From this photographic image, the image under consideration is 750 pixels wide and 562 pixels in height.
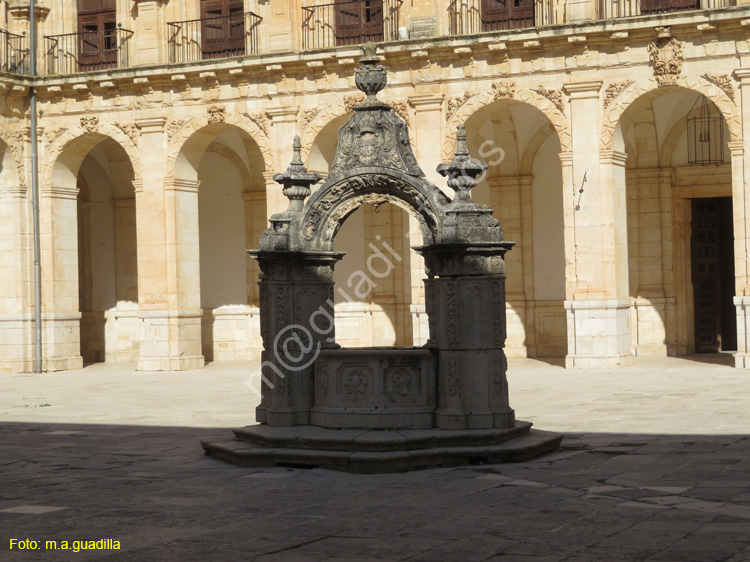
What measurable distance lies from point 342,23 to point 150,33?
4.14m

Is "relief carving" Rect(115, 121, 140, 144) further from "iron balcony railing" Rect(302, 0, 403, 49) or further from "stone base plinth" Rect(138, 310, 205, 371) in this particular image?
"iron balcony railing" Rect(302, 0, 403, 49)

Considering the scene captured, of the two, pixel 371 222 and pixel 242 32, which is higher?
pixel 242 32

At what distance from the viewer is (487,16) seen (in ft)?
72.6

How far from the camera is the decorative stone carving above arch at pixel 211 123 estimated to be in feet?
75.9

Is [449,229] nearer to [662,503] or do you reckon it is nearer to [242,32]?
[662,503]

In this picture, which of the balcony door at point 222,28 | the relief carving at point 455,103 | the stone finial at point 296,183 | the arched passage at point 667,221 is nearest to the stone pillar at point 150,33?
the balcony door at point 222,28

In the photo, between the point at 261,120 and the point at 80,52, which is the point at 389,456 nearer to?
the point at 261,120

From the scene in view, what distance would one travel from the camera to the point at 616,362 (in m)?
20.3

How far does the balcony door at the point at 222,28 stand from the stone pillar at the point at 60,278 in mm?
4384

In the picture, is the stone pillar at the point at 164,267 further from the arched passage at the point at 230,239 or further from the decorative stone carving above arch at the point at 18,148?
the decorative stone carving above arch at the point at 18,148

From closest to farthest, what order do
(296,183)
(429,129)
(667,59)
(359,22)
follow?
1. (296,183)
2. (667,59)
3. (429,129)
4. (359,22)

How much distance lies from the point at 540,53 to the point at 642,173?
4.13 meters

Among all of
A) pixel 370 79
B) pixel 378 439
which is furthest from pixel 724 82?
pixel 378 439

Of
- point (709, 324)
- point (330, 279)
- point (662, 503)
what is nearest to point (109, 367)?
point (709, 324)
